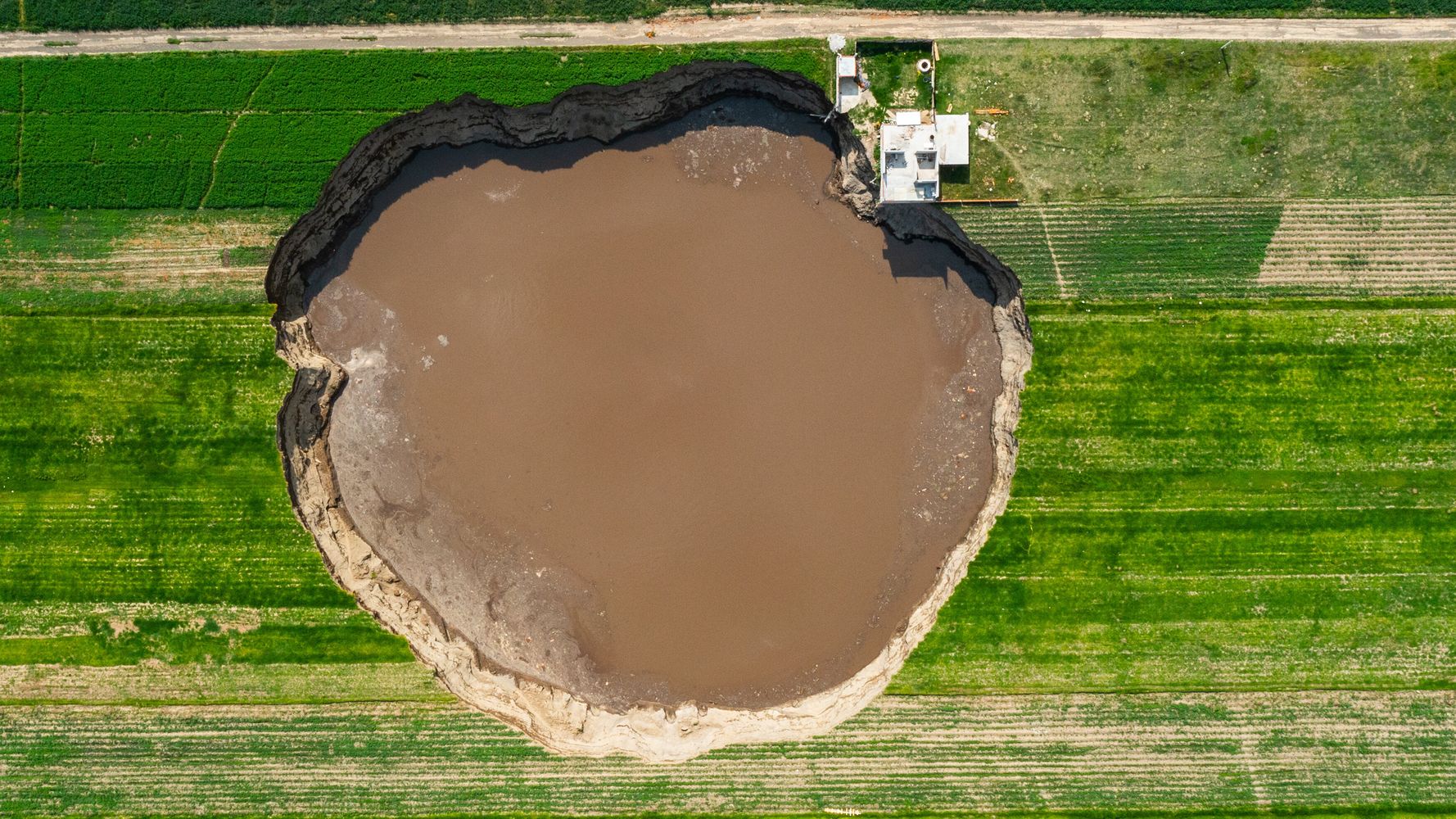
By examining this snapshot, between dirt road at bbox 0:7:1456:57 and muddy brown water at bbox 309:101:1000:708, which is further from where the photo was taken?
muddy brown water at bbox 309:101:1000:708

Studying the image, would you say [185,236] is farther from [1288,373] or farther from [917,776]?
[1288,373]

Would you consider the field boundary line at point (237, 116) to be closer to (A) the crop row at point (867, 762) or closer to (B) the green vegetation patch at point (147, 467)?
(B) the green vegetation patch at point (147, 467)

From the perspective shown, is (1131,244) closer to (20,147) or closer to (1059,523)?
(1059,523)

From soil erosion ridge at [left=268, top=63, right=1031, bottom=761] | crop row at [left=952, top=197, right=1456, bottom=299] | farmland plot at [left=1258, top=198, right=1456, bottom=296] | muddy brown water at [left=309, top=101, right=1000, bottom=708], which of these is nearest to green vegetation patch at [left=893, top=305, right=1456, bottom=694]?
crop row at [left=952, top=197, right=1456, bottom=299]

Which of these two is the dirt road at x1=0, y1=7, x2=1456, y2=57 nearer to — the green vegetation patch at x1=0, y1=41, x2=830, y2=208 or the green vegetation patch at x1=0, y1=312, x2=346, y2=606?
the green vegetation patch at x1=0, y1=41, x2=830, y2=208

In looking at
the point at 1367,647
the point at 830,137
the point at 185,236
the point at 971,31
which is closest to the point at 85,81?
the point at 185,236

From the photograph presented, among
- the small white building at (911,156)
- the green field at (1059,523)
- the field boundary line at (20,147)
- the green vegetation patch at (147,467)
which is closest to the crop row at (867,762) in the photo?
the green field at (1059,523)
